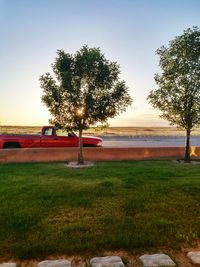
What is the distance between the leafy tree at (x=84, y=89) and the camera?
1466 cm

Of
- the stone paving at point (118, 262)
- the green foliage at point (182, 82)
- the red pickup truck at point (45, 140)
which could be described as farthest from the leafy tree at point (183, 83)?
the stone paving at point (118, 262)

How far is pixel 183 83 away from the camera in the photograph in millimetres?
15953

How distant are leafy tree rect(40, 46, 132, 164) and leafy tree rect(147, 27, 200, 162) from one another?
2.64m

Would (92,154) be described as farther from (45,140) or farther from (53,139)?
(45,140)

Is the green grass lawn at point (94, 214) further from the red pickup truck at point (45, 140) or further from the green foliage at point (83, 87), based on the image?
the red pickup truck at point (45, 140)

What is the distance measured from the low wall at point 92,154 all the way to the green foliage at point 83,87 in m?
2.00

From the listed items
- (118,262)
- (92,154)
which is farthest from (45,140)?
(118,262)

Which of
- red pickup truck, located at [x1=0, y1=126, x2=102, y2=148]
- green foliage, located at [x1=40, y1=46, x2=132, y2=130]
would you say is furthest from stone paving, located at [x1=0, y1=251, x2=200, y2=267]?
red pickup truck, located at [x1=0, y1=126, x2=102, y2=148]

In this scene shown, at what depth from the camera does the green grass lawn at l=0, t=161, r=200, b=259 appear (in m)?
4.95

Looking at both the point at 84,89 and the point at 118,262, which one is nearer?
the point at 118,262

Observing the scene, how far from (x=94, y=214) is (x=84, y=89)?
9.33 meters

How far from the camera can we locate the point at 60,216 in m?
6.29

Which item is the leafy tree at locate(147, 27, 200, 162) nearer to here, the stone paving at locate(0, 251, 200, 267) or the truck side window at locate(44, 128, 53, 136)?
the truck side window at locate(44, 128, 53, 136)

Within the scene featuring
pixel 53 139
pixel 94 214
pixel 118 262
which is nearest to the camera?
pixel 118 262
